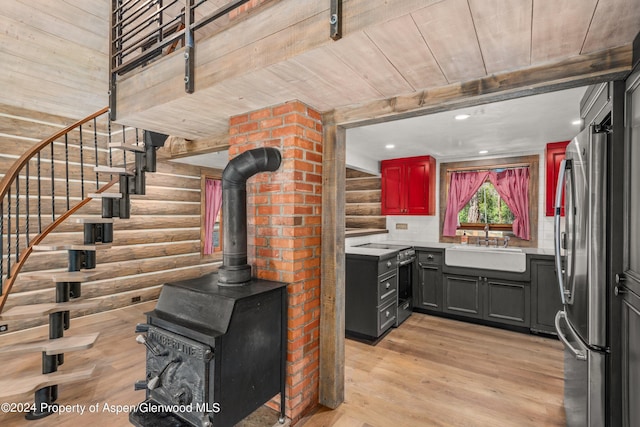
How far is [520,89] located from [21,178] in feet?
15.9

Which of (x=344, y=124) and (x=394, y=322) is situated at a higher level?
(x=344, y=124)

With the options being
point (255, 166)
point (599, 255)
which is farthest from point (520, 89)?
point (255, 166)

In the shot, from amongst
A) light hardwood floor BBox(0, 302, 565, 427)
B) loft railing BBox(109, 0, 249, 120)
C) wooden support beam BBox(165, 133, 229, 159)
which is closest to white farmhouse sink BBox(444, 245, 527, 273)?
light hardwood floor BBox(0, 302, 565, 427)

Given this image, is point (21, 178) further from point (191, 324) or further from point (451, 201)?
point (451, 201)

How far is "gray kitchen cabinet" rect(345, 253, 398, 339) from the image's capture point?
10.7ft

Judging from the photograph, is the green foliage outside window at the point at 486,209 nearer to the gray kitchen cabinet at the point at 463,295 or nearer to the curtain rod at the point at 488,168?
the curtain rod at the point at 488,168

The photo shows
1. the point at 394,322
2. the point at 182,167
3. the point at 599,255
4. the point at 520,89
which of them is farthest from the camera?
the point at 182,167

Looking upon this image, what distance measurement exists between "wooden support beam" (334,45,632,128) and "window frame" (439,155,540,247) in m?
3.05

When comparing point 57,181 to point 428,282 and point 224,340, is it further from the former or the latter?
point 428,282

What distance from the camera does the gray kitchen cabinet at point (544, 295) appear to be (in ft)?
10.8

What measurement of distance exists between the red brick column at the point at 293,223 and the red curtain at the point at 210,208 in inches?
132

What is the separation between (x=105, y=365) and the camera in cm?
279

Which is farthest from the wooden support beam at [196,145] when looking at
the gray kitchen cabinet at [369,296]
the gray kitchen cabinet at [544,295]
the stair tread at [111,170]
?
the gray kitchen cabinet at [544,295]

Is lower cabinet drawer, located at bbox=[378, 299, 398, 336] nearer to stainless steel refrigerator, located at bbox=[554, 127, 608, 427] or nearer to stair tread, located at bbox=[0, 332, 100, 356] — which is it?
stainless steel refrigerator, located at bbox=[554, 127, 608, 427]
